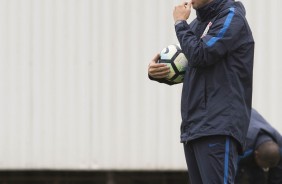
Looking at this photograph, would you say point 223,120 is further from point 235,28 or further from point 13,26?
point 13,26

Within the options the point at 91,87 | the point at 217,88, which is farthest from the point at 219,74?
the point at 91,87

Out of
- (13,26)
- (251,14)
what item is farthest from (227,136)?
(13,26)

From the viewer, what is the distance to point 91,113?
9.60 meters

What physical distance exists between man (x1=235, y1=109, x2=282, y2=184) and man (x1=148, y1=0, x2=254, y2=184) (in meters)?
2.67

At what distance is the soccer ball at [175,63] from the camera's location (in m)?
5.31

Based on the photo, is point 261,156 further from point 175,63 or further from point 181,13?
point 181,13

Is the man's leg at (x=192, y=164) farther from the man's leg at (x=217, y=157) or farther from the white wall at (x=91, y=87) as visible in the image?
the white wall at (x=91, y=87)

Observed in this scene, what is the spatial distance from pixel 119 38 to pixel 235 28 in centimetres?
469

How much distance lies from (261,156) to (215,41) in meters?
3.06

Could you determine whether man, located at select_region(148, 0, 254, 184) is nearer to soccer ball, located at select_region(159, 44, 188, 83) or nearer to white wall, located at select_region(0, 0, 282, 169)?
soccer ball, located at select_region(159, 44, 188, 83)

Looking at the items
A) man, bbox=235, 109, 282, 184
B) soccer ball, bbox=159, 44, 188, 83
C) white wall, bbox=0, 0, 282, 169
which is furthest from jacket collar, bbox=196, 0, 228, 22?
white wall, bbox=0, 0, 282, 169

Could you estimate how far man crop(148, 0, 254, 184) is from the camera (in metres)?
4.89

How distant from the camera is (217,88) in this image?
4.92 metres

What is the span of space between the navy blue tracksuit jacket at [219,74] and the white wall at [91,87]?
14.5ft
